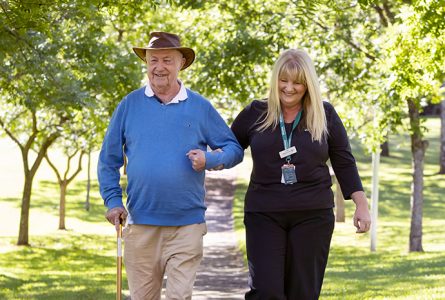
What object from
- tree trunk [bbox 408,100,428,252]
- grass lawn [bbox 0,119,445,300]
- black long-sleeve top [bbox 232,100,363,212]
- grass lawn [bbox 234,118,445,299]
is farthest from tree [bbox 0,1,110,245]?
tree trunk [bbox 408,100,428,252]

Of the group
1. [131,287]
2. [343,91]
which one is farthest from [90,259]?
[131,287]

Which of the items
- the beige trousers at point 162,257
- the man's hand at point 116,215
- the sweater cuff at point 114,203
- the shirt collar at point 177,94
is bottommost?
the beige trousers at point 162,257

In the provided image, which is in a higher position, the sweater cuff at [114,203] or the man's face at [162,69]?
the man's face at [162,69]

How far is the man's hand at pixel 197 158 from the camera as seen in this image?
5754mm

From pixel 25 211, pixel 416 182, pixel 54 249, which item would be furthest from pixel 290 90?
pixel 54 249

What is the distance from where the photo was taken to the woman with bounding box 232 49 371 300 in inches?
235

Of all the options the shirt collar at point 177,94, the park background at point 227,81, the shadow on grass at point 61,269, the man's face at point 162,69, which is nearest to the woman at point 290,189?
the shirt collar at point 177,94

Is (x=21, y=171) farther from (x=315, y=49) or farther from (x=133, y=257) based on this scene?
(x=133, y=257)

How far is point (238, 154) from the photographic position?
6051mm

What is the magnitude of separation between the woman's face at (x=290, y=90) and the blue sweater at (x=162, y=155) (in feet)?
1.25

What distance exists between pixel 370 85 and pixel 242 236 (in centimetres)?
615

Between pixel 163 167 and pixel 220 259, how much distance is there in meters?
14.3

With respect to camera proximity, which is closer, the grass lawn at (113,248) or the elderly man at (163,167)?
the elderly man at (163,167)

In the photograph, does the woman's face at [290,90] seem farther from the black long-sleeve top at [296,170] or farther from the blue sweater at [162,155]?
the blue sweater at [162,155]
